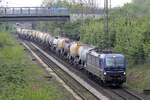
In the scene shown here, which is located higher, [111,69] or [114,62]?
[114,62]

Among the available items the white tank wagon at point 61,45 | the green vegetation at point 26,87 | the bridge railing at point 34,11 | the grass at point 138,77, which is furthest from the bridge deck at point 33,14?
the grass at point 138,77

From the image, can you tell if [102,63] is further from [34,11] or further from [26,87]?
[34,11]

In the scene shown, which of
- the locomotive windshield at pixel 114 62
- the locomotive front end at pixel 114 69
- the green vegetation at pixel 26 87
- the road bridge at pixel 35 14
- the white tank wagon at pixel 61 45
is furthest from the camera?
the road bridge at pixel 35 14

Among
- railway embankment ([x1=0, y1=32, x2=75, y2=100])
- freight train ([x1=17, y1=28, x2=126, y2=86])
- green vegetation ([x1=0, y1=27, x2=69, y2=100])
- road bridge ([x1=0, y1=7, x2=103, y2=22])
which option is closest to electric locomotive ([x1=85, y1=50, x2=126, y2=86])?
freight train ([x1=17, y1=28, x2=126, y2=86])

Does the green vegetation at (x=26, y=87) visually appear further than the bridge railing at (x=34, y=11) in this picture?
No

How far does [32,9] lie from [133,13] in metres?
23.3

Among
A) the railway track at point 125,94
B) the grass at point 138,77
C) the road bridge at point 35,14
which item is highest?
the road bridge at point 35,14

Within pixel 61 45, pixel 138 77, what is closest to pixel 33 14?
pixel 61 45

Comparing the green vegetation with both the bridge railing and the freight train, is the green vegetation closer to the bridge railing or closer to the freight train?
the freight train

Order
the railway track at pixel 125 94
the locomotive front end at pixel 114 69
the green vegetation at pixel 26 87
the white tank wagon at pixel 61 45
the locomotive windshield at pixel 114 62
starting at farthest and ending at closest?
the white tank wagon at pixel 61 45
the locomotive windshield at pixel 114 62
the locomotive front end at pixel 114 69
the railway track at pixel 125 94
the green vegetation at pixel 26 87

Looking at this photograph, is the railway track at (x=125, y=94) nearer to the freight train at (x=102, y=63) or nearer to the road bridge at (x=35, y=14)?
the freight train at (x=102, y=63)

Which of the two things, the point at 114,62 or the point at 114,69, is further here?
the point at 114,62

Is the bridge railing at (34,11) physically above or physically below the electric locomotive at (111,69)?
above

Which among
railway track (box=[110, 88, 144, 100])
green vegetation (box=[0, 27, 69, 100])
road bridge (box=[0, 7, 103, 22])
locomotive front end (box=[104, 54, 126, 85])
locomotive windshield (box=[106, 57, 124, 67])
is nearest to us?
green vegetation (box=[0, 27, 69, 100])
